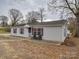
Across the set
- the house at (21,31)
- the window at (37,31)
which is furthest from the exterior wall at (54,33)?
the house at (21,31)

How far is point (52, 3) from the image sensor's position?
2411 centimetres

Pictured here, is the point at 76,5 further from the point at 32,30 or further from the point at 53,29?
the point at 32,30

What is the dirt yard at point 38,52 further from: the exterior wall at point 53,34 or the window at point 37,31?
the window at point 37,31

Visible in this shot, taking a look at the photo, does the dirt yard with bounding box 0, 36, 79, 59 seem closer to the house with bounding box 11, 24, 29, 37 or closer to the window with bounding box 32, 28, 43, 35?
the window with bounding box 32, 28, 43, 35

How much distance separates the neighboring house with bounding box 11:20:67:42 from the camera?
880 inches


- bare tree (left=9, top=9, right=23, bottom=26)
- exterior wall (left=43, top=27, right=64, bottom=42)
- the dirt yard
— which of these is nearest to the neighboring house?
exterior wall (left=43, top=27, right=64, bottom=42)

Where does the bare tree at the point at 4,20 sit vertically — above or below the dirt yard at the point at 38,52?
above

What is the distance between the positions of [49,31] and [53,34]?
3.82 ft

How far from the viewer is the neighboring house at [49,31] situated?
880 inches

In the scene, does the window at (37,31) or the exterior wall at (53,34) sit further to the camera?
the window at (37,31)

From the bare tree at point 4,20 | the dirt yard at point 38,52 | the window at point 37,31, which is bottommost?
the dirt yard at point 38,52

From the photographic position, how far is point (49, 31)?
2428 centimetres

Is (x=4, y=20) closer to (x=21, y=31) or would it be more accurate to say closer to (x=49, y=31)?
(x=21, y=31)

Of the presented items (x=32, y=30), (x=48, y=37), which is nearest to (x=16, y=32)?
(x=32, y=30)
